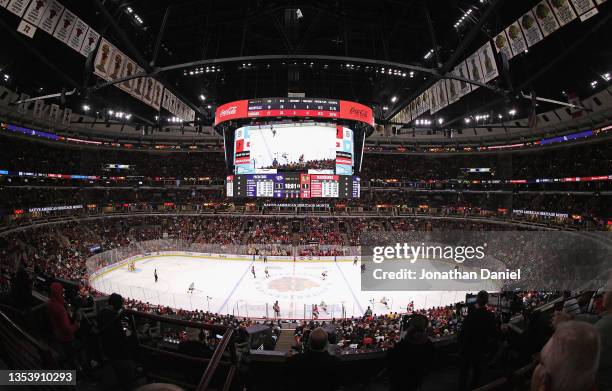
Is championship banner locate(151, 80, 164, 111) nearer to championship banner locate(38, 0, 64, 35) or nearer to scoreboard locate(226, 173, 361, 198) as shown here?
championship banner locate(38, 0, 64, 35)

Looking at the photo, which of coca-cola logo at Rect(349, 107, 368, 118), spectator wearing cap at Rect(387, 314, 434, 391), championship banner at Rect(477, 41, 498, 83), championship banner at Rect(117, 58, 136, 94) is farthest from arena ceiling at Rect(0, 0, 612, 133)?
spectator wearing cap at Rect(387, 314, 434, 391)

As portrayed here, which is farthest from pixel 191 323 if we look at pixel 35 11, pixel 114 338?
pixel 35 11

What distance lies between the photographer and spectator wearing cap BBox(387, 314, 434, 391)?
3.16m

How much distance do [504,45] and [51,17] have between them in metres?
18.1

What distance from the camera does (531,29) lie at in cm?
1280

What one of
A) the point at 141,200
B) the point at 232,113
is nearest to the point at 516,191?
the point at 232,113

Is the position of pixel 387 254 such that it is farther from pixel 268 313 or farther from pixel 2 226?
pixel 2 226

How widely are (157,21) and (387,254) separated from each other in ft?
88.5

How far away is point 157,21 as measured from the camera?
19094 mm

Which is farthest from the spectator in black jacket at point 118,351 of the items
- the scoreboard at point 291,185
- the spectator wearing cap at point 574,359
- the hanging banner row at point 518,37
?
the scoreboard at point 291,185

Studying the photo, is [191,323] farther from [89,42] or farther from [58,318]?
[89,42]

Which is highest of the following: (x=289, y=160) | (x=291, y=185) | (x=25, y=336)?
(x=289, y=160)

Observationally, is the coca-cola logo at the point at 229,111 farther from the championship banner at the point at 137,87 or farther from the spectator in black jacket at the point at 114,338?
the spectator in black jacket at the point at 114,338

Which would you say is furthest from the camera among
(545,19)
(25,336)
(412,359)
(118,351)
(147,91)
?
(147,91)
